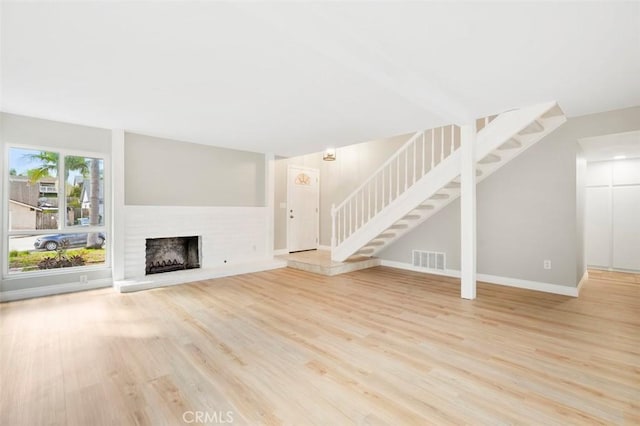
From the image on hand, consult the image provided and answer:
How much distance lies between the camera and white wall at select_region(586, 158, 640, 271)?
543 cm

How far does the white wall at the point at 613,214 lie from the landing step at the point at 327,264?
423 centimetres

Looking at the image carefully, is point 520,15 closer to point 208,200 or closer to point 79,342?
point 79,342

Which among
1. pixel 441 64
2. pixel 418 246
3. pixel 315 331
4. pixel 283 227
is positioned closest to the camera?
pixel 441 64

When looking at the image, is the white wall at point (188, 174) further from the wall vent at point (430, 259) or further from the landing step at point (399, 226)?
the wall vent at point (430, 259)

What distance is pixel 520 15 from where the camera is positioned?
1.92m

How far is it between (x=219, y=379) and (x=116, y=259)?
352 cm

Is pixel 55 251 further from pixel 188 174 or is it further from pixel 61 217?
pixel 188 174

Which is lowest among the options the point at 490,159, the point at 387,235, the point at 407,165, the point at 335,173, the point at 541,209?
the point at 387,235

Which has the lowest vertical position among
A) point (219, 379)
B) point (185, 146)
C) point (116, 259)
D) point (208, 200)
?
point (219, 379)

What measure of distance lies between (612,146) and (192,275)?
22.9 feet

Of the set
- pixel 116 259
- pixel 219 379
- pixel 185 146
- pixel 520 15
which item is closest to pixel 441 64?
pixel 520 15

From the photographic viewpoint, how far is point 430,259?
567 centimetres

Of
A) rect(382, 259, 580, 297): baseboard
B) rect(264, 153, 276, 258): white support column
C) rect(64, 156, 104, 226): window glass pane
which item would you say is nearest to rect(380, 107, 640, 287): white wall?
rect(382, 259, 580, 297): baseboard

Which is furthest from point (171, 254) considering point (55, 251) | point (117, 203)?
point (55, 251)
